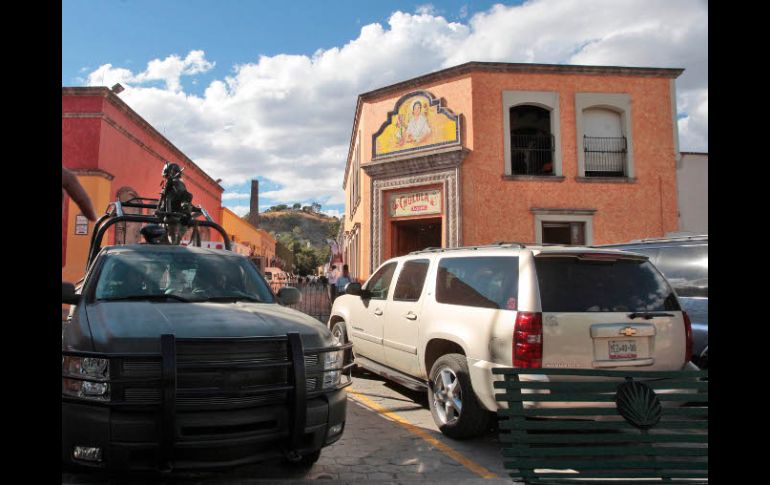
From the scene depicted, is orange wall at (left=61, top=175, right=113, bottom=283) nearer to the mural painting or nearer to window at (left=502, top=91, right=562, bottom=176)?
the mural painting

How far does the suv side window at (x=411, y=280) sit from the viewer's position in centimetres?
604

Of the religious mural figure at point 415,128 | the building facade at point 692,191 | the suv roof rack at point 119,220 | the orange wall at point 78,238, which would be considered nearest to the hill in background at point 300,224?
the religious mural figure at point 415,128

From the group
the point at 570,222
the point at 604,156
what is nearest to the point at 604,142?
the point at 604,156

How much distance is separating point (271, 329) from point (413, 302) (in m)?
2.59

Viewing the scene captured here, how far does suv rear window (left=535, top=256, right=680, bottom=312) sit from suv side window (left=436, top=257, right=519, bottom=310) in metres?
0.27

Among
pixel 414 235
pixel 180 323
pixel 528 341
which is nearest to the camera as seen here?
pixel 180 323

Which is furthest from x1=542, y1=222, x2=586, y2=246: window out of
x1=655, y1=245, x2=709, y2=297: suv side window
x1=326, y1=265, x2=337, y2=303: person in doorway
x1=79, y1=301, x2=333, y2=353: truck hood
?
x1=79, y1=301, x2=333, y2=353: truck hood

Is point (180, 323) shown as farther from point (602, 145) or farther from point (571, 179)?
point (602, 145)

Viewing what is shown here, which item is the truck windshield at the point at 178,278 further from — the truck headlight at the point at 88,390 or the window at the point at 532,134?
the window at the point at 532,134

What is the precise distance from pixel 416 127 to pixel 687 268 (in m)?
10.4

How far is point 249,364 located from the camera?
3342 mm

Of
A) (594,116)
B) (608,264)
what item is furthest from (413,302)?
(594,116)

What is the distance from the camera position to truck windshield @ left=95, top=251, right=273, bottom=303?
423 cm

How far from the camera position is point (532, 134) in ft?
52.4
